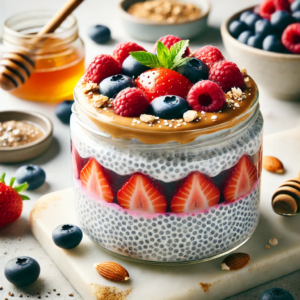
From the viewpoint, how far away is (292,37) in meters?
1.63

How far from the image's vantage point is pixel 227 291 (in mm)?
999

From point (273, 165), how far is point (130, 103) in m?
0.57

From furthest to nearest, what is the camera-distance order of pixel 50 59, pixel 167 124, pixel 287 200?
pixel 50 59, pixel 287 200, pixel 167 124

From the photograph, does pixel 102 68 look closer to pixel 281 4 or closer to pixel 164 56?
pixel 164 56

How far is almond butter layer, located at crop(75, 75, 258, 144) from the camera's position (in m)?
0.86

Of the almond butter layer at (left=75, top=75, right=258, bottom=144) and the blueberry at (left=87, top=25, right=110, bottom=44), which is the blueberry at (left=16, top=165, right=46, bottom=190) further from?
the blueberry at (left=87, top=25, right=110, bottom=44)

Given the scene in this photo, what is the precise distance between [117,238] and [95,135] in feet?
0.73

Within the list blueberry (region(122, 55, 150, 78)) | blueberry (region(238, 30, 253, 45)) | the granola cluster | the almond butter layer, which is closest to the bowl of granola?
the granola cluster

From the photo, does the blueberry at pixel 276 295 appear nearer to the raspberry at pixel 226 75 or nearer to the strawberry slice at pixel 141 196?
the strawberry slice at pixel 141 196

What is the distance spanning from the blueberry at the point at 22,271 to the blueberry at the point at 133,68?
1.49 feet

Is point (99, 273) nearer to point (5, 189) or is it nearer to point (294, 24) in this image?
point (5, 189)

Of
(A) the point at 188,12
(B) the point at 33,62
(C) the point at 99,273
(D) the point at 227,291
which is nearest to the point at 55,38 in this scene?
(B) the point at 33,62

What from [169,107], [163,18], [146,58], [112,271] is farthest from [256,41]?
[112,271]

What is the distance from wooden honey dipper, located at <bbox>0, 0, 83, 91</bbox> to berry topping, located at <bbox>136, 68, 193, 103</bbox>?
0.83m
